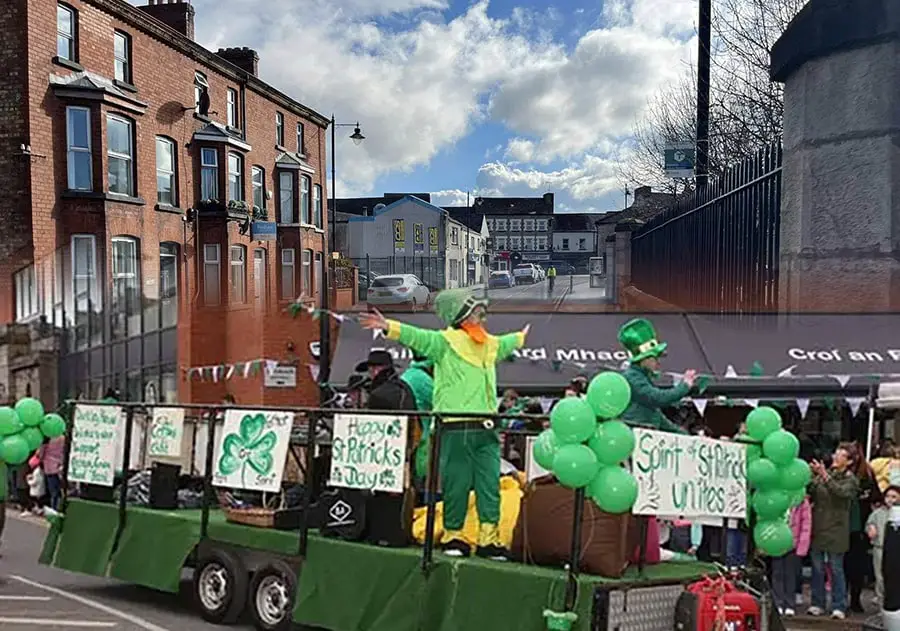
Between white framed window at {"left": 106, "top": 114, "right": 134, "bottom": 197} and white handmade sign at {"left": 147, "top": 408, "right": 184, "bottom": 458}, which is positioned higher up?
white framed window at {"left": 106, "top": 114, "right": 134, "bottom": 197}

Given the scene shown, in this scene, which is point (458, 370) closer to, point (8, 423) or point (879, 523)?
point (879, 523)

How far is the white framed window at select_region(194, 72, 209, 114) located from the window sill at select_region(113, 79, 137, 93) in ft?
11.4

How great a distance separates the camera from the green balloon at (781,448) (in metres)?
6.21

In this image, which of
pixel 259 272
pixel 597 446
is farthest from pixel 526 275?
pixel 597 446

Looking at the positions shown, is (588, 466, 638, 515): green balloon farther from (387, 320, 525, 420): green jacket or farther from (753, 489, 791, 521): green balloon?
(387, 320, 525, 420): green jacket

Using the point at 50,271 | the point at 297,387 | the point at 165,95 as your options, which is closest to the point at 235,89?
the point at 165,95

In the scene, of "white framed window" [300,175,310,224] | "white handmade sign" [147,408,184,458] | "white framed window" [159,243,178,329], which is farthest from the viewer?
"white framed window" [300,175,310,224]

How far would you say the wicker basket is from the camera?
7852mm

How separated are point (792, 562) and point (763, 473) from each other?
3435mm

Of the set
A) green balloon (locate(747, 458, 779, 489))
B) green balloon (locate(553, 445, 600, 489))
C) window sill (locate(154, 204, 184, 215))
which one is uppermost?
window sill (locate(154, 204, 184, 215))

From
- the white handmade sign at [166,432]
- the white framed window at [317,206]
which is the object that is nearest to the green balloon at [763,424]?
the white handmade sign at [166,432]

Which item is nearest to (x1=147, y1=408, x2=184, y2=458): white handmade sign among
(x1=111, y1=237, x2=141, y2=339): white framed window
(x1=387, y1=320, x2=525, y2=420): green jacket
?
(x1=387, y1=320, x2=525, y2=420): green jacket

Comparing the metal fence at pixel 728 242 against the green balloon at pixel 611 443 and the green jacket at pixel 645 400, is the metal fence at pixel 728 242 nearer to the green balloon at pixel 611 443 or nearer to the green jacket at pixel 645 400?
the green jacket at pixel 645 400

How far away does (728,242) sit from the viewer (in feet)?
39.0
